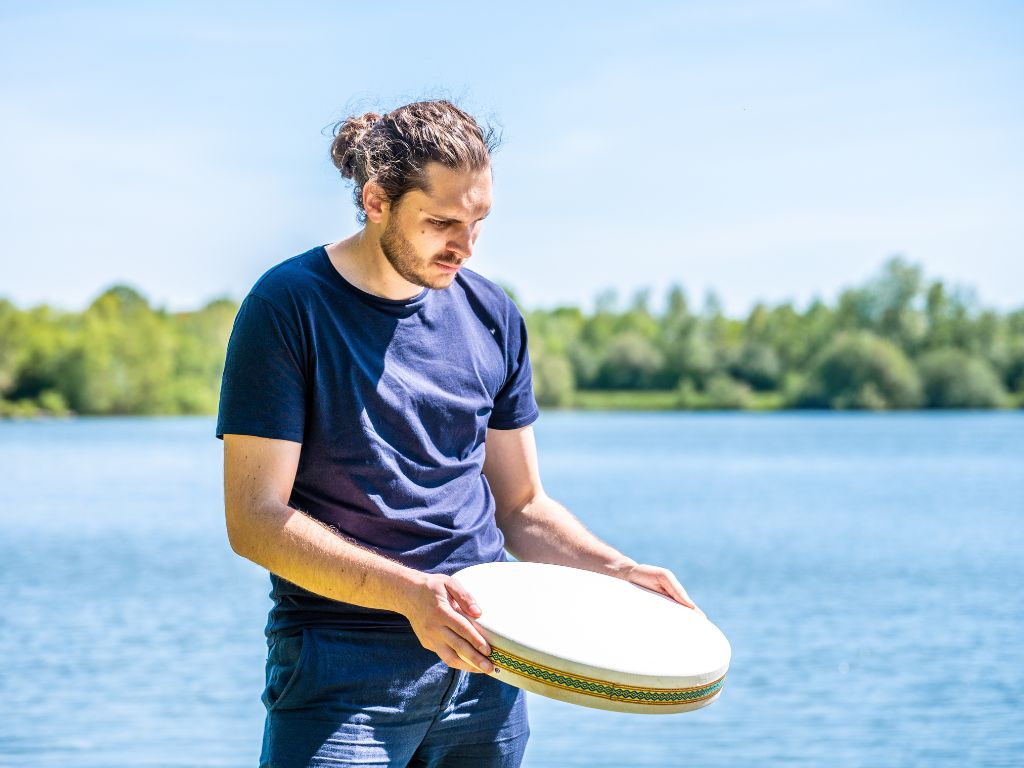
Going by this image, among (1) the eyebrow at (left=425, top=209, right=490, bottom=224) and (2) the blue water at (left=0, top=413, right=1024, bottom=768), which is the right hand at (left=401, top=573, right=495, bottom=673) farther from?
(2) the blue water at (left=0, top=413, right=1024, bottom=768)

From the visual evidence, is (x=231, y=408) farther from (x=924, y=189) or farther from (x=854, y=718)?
(x=924, y=189)

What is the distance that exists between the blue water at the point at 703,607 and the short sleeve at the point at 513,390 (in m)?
7.20

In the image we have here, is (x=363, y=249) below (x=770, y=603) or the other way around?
the other way around

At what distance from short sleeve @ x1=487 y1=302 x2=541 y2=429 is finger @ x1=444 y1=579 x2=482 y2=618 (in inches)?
22.4

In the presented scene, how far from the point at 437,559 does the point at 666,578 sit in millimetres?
454

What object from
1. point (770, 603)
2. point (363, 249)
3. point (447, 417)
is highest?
point (363, 249)

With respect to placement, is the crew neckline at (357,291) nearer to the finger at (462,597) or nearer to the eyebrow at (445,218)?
the eyebrow at (445,218)

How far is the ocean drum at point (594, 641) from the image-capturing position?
2.11 meters

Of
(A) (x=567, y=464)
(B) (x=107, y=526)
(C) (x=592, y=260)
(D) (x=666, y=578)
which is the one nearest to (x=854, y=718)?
(D) (x=666, y=578)

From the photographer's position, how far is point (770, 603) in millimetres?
16953

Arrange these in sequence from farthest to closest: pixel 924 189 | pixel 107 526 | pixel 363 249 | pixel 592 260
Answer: pixel 592 260
pixel 924 189
pixel 107 526
pixel 363 249

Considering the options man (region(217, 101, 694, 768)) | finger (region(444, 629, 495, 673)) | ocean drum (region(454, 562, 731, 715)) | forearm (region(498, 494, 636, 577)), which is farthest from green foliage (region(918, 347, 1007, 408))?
finger (region(444, 629, 495, 673))

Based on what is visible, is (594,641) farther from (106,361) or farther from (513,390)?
(106,361)

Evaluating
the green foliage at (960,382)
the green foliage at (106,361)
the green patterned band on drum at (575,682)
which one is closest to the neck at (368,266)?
the green patterned band on drum at (575,682)
